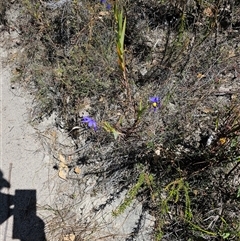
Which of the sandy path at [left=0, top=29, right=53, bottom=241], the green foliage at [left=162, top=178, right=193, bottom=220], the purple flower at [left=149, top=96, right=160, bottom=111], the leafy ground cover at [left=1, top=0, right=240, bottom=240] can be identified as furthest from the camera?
the purple flower at [left=149, top=96, right=160, bottom=111]

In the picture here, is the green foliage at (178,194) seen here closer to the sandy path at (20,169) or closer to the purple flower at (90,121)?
the purple flower at (90,121)

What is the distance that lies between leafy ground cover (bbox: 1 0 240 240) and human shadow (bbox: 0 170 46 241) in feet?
1.43

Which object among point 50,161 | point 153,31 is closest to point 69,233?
point 50,161

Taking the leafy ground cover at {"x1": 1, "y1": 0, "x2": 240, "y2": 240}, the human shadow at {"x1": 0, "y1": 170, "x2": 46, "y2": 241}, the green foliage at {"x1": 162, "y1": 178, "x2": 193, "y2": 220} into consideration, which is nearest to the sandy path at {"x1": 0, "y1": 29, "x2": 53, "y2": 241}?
the human shadow at {"x1": 0, "y1": 170, "x2": 46, "y2": 241}

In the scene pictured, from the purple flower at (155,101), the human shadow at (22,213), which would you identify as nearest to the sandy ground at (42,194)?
the human shadow at (22,213)

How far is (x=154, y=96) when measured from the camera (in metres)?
2.51

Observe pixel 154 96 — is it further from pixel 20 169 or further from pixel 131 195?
pixel 20 169

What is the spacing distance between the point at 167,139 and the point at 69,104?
0.72 meters

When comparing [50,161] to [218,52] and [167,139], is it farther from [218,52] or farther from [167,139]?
[218,52]

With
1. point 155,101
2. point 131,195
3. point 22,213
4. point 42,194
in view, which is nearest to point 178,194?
point 131,195

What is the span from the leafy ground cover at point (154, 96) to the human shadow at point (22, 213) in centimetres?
43

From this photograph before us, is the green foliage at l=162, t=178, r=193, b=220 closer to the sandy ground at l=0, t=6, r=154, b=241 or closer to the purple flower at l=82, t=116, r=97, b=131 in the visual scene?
the sandy ground at l=0, t=6, r=154, b=241

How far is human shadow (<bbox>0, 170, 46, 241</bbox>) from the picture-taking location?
224 cm

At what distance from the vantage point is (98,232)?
221 cm
